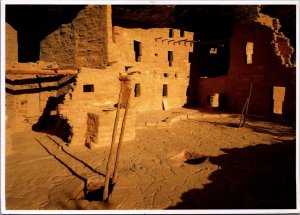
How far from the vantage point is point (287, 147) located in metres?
7.43

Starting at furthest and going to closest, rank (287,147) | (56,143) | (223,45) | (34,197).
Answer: (223,45) < (56,143) < (287,147) < (34,197)

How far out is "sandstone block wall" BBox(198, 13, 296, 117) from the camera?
13000 millimetres

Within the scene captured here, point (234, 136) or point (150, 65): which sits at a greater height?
point (150, 65)

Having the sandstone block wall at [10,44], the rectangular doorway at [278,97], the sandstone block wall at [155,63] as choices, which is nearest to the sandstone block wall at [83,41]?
the sandstone block wall at [10,44]

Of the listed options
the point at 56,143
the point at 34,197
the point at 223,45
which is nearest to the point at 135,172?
the point at 34,197

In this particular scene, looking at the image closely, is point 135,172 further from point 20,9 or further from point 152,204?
point 20,9

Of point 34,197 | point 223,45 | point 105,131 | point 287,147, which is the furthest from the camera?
point 223,45

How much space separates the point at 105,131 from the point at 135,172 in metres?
2.82

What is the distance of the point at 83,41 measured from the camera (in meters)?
12.3

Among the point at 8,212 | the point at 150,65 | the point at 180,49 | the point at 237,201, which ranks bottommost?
the point at 8,212

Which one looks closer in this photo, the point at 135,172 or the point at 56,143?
the point at 135,172

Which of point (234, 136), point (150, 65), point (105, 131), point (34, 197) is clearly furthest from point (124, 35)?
point (34, 197)

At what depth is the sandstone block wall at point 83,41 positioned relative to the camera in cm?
1194

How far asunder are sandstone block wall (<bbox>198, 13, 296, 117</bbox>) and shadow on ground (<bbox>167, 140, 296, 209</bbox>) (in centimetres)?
803
